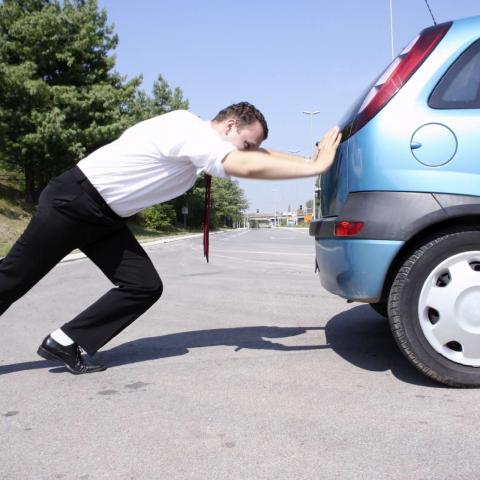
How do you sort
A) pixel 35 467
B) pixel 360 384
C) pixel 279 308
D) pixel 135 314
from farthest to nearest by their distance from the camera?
pixel 279 308 < pixel 135 314 < pixel 360 384 < pixel 35 467

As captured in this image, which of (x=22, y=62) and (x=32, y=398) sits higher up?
(x=22, y=62)

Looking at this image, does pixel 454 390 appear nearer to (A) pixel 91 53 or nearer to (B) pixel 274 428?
(B) pixel 274 428

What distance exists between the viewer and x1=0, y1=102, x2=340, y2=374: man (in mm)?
2848

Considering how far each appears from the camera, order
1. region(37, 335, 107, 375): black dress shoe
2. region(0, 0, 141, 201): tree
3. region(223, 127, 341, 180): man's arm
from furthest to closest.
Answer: region(0, 0, 141, 201): tree, region(37, 335, 107, 375): black dress shoe, region(223, 127, 341, 180): man's arm

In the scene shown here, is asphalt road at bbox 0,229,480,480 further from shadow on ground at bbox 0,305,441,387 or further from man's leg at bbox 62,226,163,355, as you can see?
man's leg at bbox 62,226,163,355

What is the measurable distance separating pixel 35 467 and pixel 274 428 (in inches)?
37.4

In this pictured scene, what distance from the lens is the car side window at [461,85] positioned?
273 cm

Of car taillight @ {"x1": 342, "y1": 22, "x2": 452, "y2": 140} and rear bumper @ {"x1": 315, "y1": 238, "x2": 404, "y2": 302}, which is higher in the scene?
car taillight @ {"x1": 342, "y1": 22, "x2": 452, "y2": 140}

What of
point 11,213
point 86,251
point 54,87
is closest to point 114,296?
point 86,251

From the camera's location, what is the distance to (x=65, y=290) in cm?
733

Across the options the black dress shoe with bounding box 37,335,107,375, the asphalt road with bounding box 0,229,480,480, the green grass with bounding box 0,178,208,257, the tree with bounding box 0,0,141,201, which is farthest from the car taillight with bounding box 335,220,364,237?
the tree with bounding box 0,0,141,201

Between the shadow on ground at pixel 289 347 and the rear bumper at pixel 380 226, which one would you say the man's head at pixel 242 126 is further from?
the shadow on ground at pixel 289 347

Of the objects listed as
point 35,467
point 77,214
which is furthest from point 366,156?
point 35,467

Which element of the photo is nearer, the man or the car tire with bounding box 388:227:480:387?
the car tire with bounding box 388:227:480:387
